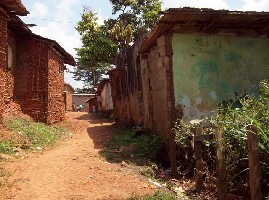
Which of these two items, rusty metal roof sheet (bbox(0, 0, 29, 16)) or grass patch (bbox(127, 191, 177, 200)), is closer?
grass patch (bbox(127, 191, 177, 200))

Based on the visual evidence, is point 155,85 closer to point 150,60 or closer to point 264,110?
point 150,60

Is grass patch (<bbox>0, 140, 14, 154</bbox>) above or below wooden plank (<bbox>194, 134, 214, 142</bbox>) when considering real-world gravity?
below

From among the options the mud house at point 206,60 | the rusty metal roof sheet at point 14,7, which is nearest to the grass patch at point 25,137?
the rusty metal roof sheet at point 14,7

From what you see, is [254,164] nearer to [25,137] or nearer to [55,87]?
[25,137]

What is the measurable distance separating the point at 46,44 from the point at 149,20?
1381 centimetres

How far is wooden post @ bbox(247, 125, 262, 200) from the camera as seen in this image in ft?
12.9

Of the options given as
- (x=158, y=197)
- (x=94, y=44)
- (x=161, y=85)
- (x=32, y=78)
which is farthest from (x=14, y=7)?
(x=94, y=44)

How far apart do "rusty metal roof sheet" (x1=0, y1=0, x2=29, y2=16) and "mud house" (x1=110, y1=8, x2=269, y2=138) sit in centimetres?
446

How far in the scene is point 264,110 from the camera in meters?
4.84

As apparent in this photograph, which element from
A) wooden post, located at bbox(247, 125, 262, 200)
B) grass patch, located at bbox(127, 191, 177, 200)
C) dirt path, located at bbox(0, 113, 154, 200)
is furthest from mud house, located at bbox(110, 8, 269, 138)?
wooden post, located at bbox(247, 125, 262, 200)

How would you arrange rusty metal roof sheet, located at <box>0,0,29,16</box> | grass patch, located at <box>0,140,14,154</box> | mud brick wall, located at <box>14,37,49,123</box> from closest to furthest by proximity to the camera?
grass patch, located at <box>0,140,14,154</box>, rusty metal roof sheet, located at <box>0,0,29,16</box>, mud brick wall, located at <box>14,37,49,123</box>

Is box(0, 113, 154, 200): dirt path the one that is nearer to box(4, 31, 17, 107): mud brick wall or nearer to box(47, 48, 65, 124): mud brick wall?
box(4, 31, 17, 107): mud brick wall

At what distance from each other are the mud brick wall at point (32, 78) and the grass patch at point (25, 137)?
1.36 metres

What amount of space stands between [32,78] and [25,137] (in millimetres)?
4640
